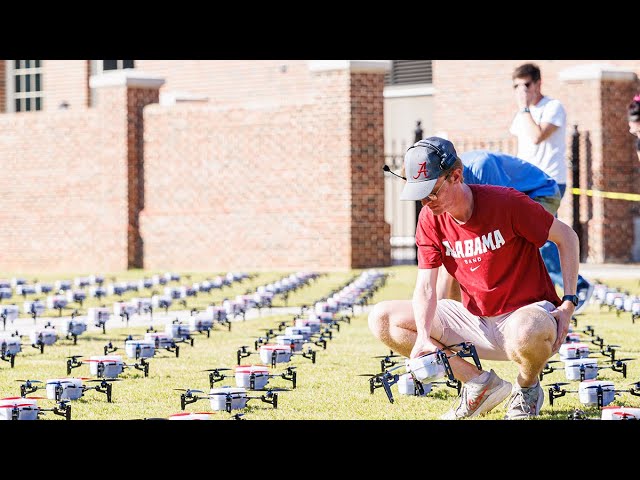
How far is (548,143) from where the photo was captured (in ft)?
33.8

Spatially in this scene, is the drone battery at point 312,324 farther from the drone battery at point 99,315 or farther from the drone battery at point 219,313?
the drone battery at point 99,315

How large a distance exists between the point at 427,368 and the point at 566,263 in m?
1.02

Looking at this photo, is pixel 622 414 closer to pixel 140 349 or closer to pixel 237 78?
pixel 140 349

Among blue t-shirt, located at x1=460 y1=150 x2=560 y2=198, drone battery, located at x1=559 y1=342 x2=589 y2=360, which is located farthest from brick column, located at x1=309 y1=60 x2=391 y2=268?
drone battery, located at x1=559 y1=342 x2=589 y2=360

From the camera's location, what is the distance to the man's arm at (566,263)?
657 centimetres

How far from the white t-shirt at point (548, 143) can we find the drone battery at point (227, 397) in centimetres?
429

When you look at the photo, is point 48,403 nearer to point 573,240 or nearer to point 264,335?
point 573,240

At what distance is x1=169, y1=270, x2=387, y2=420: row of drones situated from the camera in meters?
6.97

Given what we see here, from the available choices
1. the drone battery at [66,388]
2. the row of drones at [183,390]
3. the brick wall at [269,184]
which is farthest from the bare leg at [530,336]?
the brick wall at [269,184]

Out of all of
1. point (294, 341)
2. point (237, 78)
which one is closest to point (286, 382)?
point (294, 341)

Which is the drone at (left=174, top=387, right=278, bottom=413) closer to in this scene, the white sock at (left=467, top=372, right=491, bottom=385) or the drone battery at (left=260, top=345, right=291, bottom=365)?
the white sock at (left=467, top=372, right=491, bottom=385)
